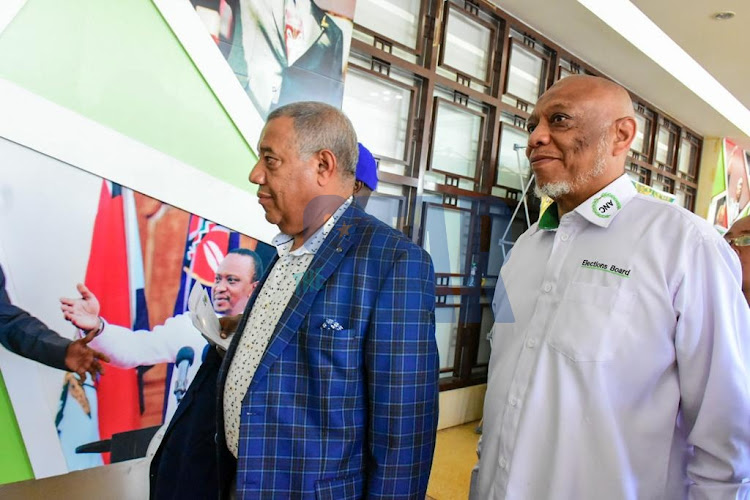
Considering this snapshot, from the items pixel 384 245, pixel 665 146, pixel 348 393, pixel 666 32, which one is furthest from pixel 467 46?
pixel 665 146

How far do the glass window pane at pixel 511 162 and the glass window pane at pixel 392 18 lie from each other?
1160 millimetres

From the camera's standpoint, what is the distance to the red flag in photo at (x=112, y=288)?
6.59 feet

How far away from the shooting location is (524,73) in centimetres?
418

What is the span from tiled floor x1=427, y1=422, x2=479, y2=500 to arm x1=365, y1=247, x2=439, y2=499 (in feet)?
6.49

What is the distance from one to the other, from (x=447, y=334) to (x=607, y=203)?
2863mm

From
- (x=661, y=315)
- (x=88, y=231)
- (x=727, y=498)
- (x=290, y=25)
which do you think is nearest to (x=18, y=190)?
(x=88, y=231)

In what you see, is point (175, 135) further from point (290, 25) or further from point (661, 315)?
point (661, 315)

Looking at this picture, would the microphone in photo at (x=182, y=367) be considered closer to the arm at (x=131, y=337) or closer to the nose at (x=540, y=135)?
the arm at (x=131, y=337)

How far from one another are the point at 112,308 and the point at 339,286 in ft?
4.51

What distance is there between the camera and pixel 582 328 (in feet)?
3.41

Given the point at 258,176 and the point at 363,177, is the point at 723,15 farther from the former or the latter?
the point at 258,176

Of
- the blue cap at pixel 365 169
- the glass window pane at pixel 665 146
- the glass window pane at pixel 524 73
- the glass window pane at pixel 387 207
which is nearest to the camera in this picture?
the blue cap at pixel 365 169

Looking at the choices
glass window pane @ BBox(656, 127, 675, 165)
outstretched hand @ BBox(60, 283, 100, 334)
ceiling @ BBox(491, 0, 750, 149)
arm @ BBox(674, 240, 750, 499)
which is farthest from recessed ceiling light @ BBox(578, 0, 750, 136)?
A: outstretched hand @ BBox(60, 283, 100, 334)

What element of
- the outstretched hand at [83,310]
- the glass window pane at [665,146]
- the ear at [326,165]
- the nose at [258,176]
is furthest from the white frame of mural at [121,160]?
the glass window pane at [665,146]
